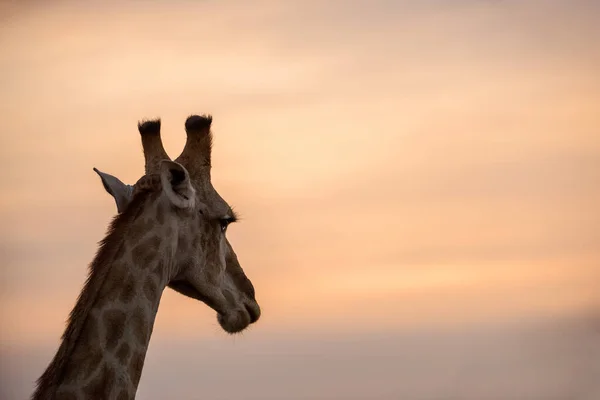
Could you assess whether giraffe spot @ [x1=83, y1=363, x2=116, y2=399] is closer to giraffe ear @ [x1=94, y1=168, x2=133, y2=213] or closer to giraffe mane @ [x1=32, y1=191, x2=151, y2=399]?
giraffe mane @ [x1=32, y1=191, x2=151, y2=399]

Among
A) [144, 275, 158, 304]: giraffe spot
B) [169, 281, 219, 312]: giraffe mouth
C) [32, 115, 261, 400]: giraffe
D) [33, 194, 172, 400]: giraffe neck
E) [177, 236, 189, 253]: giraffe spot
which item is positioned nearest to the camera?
[33, 194, 172, 400]: giraffe neck

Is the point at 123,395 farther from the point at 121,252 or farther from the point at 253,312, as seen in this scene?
the point at 253,312

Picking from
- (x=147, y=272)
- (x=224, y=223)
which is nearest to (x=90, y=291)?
(x=147, y=272)

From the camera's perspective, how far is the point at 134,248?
1071 cm

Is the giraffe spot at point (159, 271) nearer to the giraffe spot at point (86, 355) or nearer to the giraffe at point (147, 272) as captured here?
the giraffe at point (147, 272)

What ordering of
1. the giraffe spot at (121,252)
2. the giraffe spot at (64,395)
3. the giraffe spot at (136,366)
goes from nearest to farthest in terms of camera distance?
the giraffe spot at (64,395) < the giraffe spot at (136,366) < the giraffe spot at (121,252)

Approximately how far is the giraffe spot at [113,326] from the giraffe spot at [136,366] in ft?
0.91

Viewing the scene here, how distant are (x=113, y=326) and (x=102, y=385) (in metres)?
0.55

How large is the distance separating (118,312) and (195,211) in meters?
1.72

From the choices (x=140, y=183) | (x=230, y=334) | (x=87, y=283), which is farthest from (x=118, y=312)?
(x=230, y=334)

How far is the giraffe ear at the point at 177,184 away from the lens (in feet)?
34.9

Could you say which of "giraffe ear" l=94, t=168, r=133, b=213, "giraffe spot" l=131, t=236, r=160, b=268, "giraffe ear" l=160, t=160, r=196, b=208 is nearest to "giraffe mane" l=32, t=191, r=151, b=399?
"giraffe spot" l=131, t=236, r=160, b=268

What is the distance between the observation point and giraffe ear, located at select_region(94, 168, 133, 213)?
37.8 feet

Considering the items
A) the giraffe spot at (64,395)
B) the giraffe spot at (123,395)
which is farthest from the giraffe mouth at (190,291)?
the giraffe spot at (64,395)
